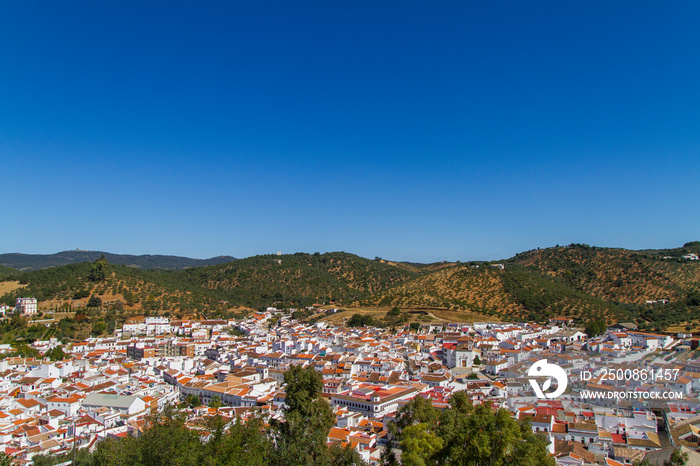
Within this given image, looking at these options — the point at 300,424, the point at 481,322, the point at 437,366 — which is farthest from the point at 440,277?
the point at 300,424

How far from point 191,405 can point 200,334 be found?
69.6 feet

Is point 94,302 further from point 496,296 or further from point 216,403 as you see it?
point 496,296

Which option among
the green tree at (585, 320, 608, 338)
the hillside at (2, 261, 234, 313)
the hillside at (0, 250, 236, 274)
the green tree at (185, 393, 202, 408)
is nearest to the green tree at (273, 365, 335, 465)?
the green tree at (185, 393, 202, 408)

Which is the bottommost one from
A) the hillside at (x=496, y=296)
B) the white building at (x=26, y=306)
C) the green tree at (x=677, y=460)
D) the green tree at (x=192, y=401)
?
the green tree at (x=192, y=401)

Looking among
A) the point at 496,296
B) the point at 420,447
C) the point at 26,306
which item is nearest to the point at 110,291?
the point at 26,306

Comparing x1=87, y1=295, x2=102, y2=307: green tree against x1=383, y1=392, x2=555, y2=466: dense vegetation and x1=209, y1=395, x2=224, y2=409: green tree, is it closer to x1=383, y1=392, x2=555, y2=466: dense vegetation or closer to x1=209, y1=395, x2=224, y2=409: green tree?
x1=209, y1=395, x2=224, y2=409: green tree

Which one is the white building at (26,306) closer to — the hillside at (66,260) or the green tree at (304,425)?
the green tree at (304,425)

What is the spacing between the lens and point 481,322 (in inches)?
1964

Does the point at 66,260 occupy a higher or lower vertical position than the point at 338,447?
higher

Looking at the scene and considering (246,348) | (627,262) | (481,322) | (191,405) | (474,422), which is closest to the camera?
(474,422)

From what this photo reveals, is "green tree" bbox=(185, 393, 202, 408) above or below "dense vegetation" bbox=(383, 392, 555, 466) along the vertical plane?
below

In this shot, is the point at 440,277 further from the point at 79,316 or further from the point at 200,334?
the point at 79,316

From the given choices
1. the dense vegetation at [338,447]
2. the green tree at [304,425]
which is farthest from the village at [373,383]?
the dense vegetation at [338,447]

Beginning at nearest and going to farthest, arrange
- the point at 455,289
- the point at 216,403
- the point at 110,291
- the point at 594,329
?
the point at 216,403
the point at 594,329
the point at 110,291
the point at 455,289
